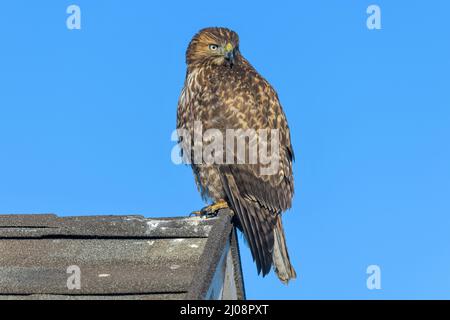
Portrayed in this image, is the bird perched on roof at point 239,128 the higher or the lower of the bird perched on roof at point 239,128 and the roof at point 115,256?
the higher

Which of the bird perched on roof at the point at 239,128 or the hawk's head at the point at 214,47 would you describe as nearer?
the bird perched on roof at the point at 239,128

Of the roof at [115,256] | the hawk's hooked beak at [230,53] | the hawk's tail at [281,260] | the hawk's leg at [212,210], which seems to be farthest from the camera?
the hawk's hooked beak at [230,53]

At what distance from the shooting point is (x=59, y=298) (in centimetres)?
472

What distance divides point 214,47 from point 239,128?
39.5 inches

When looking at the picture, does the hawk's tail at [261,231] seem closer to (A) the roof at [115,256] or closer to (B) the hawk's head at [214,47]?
(A) the roof at [115,256]

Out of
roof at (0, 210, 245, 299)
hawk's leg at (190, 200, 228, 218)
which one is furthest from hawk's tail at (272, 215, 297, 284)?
roof at (0, 210, 245, 299)

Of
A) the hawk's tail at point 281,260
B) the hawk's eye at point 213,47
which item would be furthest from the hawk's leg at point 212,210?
the hawk's eye at point 213,47

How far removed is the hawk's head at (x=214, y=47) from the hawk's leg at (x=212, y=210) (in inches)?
54.8

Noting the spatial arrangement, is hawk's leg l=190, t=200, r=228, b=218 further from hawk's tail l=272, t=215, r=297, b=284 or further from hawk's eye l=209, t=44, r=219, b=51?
hawk's eye l=209, t=44, r=219, b=51

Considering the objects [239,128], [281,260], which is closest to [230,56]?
[239,128]

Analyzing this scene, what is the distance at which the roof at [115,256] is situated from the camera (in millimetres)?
4793

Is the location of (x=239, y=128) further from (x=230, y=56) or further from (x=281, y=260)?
(x=281, y=260)

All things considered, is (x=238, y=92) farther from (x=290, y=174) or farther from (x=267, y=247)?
(x=267, y=247)
